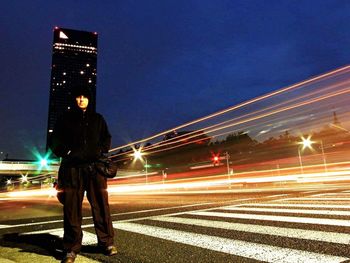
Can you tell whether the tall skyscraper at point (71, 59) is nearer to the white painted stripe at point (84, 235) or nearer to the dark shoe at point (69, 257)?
the white painted stripe at point (84, 235)

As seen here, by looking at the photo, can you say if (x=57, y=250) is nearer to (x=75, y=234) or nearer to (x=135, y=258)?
(x=75, y=234)

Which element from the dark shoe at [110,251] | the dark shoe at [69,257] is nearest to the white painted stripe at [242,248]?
the dark shoe at [110,251]

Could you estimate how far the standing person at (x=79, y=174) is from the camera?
3691mm

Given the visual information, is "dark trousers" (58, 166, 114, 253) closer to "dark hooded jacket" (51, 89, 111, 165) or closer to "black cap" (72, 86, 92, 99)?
"dark hooded jacket" (51, 89, 111, 165)

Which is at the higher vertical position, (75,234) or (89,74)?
(89,74)

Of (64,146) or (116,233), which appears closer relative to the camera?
(64,146)

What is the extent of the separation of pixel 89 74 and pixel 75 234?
168m

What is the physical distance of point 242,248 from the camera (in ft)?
12.4

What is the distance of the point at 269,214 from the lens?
645cm

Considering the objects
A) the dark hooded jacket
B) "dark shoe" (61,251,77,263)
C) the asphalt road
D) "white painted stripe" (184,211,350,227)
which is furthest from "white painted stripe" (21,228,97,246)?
"white painted stripe" (184,211,350,227)

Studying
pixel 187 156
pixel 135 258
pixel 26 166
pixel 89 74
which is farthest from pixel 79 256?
pixel 89 74

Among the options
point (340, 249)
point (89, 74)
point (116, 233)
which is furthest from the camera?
point (89, 74)

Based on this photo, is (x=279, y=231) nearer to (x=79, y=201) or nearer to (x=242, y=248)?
(x=242, y=248)

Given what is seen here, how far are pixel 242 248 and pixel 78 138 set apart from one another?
2.35 metres
